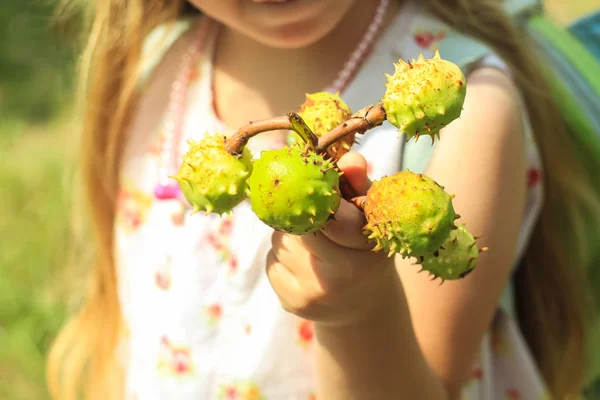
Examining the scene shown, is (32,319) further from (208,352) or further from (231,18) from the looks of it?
(231,18)

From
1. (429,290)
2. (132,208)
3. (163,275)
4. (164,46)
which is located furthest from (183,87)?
(429,290)

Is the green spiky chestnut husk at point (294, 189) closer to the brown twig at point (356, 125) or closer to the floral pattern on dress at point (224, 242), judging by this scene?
the brown twig at point (356, 125)

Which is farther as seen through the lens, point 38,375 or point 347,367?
point 38,375

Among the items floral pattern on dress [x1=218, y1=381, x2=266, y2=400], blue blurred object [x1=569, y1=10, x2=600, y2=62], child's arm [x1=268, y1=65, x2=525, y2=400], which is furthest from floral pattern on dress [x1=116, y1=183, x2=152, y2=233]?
blue blurred object [x1=569, y1=10, x2=600, y2=62]

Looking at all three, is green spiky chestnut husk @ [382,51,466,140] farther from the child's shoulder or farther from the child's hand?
the child's shoulder

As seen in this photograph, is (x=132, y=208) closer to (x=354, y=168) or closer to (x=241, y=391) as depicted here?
(x=241, y=391)

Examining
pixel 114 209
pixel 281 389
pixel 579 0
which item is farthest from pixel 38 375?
pixel 579 0
